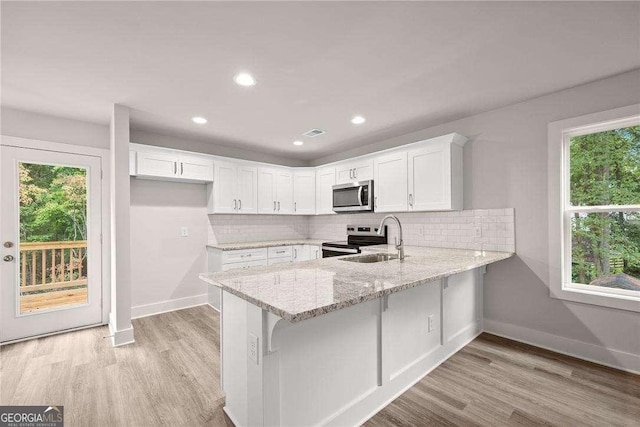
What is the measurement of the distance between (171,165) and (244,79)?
195cm

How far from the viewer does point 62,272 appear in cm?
331

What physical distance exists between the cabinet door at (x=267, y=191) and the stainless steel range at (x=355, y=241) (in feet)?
3.69

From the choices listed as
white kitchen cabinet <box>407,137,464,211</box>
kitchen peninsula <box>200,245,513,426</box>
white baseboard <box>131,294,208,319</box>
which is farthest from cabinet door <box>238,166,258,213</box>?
kitchen peninsula <box>200,245,513,426</box>

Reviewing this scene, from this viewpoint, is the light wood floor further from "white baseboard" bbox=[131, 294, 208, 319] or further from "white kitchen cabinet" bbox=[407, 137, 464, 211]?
"white kitchen cabinet" bbox=[407, 137, 464, 211]

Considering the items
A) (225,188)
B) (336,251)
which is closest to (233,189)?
(225,188)

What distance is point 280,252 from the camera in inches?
176

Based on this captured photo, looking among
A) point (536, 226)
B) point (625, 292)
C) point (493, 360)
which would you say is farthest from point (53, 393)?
point (625, 292)

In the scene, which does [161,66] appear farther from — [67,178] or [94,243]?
[94,243]

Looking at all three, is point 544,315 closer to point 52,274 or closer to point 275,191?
point 275,191

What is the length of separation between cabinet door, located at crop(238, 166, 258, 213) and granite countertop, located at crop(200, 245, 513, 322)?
2456mm

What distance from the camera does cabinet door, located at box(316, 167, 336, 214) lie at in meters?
4.71

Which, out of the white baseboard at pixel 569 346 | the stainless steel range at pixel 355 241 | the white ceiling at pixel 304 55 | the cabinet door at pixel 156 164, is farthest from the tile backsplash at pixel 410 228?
the white ceiling at pixel 304 55

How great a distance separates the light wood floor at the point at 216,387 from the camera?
181 cm

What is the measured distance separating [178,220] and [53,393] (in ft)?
7.84
